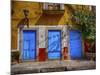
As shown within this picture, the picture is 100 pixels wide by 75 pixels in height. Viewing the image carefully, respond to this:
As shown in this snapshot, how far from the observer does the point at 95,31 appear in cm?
252

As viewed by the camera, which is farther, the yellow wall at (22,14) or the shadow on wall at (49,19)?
the shadow on wall at (49,19)

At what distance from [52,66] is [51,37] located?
298 mm

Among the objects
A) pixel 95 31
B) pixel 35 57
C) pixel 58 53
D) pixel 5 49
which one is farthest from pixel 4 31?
pixel 95 31

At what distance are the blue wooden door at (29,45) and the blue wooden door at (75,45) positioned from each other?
403mm

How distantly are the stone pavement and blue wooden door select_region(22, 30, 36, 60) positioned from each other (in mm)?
70

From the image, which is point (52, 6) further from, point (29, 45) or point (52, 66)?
point (52, 66)

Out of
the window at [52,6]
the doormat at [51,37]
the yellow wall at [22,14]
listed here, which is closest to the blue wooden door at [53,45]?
the doormat at [51,37]

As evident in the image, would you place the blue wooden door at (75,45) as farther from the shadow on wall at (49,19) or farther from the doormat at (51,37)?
the shadow on wall at (49,19)

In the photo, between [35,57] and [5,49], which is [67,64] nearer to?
[35,57]

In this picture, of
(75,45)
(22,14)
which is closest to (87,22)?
(75,45)

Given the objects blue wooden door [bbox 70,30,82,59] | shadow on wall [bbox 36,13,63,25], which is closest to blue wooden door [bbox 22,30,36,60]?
shadow on wall [bbox 36,13,63,25]

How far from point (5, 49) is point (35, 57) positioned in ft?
1.04

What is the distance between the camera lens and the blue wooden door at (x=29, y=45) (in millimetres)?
2289

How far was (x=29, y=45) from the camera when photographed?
231cm
